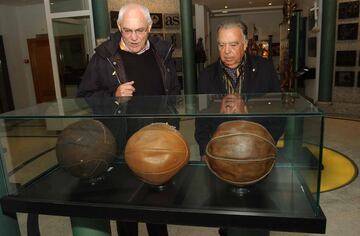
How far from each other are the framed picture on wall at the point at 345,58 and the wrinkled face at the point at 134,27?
22.1ft

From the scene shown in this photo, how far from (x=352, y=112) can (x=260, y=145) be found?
7.17m

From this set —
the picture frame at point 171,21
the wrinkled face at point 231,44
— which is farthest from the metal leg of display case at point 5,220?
the picture frame at point 171,21

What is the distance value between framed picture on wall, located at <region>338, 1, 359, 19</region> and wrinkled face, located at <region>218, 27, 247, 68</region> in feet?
21.0

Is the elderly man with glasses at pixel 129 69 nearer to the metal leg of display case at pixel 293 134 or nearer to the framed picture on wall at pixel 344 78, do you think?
the metal leg of display case at pixel 293 134

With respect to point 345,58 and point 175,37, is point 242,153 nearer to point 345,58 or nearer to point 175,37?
point 175,37

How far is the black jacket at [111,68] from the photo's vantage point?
6.42 feet

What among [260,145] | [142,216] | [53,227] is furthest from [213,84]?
[53,227]

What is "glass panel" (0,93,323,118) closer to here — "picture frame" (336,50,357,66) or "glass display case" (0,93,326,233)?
"glass display case" (0,93,326,233)

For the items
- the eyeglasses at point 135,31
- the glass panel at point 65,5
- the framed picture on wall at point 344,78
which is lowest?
the framed picture on wall at point 344,78

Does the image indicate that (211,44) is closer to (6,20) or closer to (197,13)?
(197,13)

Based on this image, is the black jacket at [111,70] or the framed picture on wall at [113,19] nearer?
the black jacket at [111,70]

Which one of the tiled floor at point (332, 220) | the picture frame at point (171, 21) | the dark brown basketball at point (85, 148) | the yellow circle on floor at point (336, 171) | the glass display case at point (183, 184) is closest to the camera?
the glass display case at point (183, 184)

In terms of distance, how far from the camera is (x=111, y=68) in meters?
1.95

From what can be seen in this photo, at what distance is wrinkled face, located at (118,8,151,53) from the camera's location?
68.8 inches
